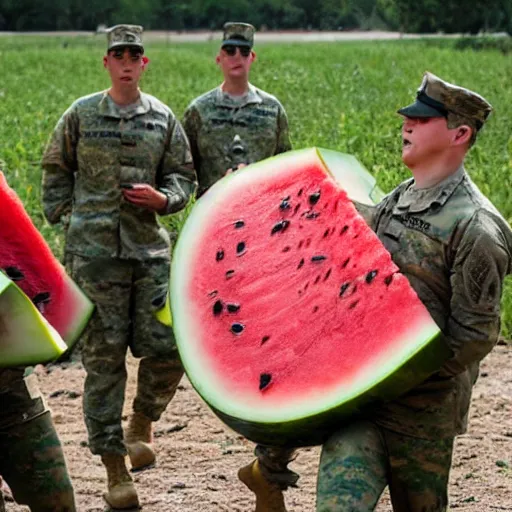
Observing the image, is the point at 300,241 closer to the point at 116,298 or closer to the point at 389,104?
the point at 116,298

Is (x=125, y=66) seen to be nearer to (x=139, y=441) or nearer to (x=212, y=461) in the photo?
(x=139, y=441)

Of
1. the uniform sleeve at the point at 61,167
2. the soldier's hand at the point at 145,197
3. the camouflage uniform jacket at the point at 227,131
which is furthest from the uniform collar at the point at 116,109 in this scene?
the camouflage uniform jacket at the point at 227,131

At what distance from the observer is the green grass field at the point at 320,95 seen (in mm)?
13266

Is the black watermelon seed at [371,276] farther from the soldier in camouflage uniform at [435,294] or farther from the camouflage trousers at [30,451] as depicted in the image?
the camouflage trousers at [30,451]

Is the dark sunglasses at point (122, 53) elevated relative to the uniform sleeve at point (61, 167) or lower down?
elevated

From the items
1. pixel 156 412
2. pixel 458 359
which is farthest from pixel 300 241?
pixel 156 412

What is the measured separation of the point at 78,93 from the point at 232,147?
2445cm

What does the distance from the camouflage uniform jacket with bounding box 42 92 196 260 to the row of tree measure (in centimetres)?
7768

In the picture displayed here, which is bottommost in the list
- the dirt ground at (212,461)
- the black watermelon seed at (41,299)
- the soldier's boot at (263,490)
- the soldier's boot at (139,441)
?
the dirt ground at (212,461)

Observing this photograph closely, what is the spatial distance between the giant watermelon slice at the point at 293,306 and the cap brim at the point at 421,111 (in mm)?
377

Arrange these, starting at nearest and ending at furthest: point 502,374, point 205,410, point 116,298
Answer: point 116,298, point 205,410, point 502,374

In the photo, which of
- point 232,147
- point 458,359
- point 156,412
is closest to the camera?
point 458,359

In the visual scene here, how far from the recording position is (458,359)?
3914 mm

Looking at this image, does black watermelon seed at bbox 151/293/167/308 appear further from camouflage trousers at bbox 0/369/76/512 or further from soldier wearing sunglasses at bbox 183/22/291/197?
camouflage trousers at bbox 0/369/76/512
